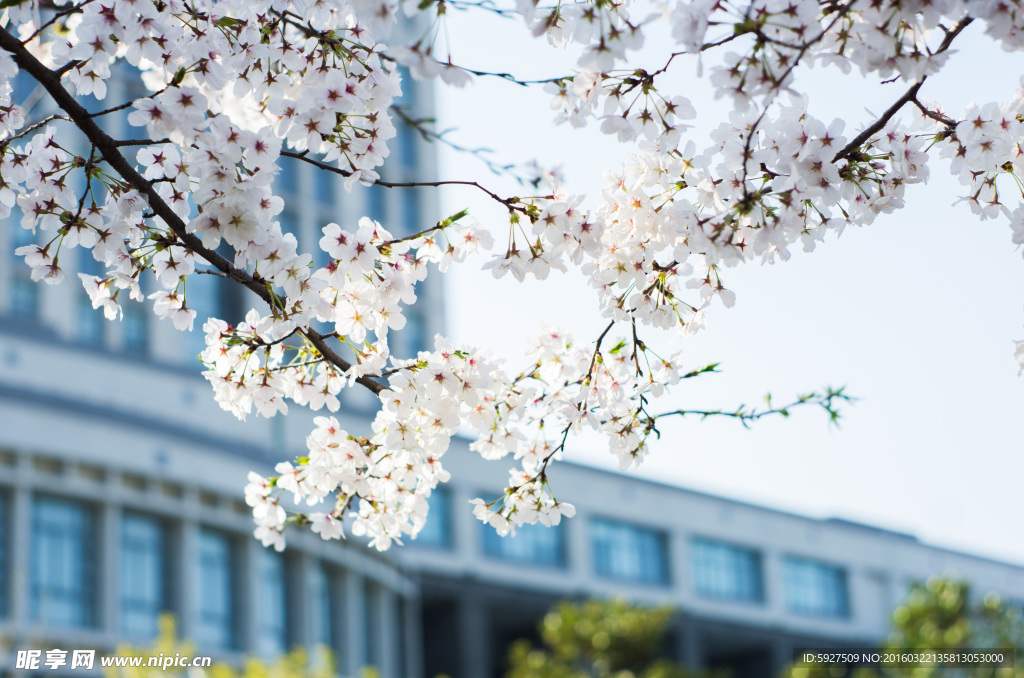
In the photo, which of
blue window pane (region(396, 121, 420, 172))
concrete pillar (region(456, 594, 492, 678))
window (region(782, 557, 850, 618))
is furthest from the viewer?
window (region(782, 557, 850, 618))

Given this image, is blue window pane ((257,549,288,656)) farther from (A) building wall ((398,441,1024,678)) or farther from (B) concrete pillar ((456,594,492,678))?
(B) concrete pillar ((456,594,492,678))

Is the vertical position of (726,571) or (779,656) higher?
(726,571)

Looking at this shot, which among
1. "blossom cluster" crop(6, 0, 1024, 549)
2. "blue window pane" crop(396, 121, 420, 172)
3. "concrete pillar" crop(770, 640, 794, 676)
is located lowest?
"blossom cluster" crop(6, 0, 1024, 549)

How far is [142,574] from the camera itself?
2052 centimetres

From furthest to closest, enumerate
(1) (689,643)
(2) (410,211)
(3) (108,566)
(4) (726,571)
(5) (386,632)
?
(4) (726,571) → (2) (410,211) → (1) (689,643) → (5) (386,632) → (3) (108,566)

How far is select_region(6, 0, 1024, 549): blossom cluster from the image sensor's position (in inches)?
110

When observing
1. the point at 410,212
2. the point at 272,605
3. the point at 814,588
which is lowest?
the point at 272,605

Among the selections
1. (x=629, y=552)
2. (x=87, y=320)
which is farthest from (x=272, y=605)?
(x=629, y=552)

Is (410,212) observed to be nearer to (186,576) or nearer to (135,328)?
(135,328)

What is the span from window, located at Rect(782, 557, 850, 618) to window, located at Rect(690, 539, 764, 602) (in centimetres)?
148

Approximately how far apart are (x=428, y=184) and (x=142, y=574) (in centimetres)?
1913

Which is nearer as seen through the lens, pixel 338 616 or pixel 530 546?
pixel 338 616

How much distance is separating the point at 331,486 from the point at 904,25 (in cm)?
229

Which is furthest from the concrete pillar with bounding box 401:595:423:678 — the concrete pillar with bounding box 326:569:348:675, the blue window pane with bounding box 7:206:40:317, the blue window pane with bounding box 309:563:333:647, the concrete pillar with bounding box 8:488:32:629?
the blue window pane with bounding box 7:206:40:317
